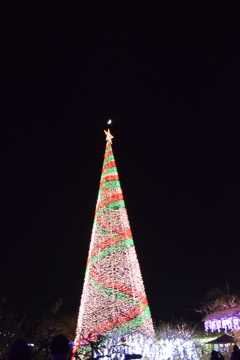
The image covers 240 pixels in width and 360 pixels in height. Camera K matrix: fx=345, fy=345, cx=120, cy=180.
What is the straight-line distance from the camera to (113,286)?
1340 centimetres

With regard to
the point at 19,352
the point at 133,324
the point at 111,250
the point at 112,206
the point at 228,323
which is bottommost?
the point at 19,352

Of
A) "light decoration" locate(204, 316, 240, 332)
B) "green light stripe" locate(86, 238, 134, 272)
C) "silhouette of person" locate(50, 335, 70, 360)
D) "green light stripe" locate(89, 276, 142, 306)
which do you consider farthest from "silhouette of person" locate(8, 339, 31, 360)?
"light decoration" locate(204, 316, 240, 332)

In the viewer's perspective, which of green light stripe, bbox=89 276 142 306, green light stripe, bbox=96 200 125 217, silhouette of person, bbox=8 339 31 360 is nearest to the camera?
silhouette of person, bbox=8 339 31 360

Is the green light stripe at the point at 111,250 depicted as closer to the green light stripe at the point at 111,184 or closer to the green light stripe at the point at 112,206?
the green light stripe at the point at 112,206

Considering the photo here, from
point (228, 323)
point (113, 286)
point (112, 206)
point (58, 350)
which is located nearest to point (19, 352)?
point (58, 350)

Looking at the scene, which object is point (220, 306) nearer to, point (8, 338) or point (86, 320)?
point (86, 320)

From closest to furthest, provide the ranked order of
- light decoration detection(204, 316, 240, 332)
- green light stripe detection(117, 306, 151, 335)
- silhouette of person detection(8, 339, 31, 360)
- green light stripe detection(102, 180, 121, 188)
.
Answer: silhouette of person detection(8, 339, 31, 360) → green light stripe detection(117, 306, 151, 335) → green light stripe detection(102, 180, 121, 188) → light decoration detection(204, 316, 240, 332)

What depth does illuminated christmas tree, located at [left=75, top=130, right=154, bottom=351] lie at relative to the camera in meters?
13.1

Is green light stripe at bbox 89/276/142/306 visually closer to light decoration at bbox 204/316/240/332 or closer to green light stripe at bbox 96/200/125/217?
green light stripe at bbox 96/200/125/217

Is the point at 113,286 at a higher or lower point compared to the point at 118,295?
higher

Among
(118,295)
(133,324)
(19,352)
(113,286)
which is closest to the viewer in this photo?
(19,352)

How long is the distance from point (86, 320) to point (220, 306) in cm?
1029

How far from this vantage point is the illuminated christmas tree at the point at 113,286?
13141 millimetres

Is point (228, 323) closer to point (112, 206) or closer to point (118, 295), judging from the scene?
point (118, 295)
